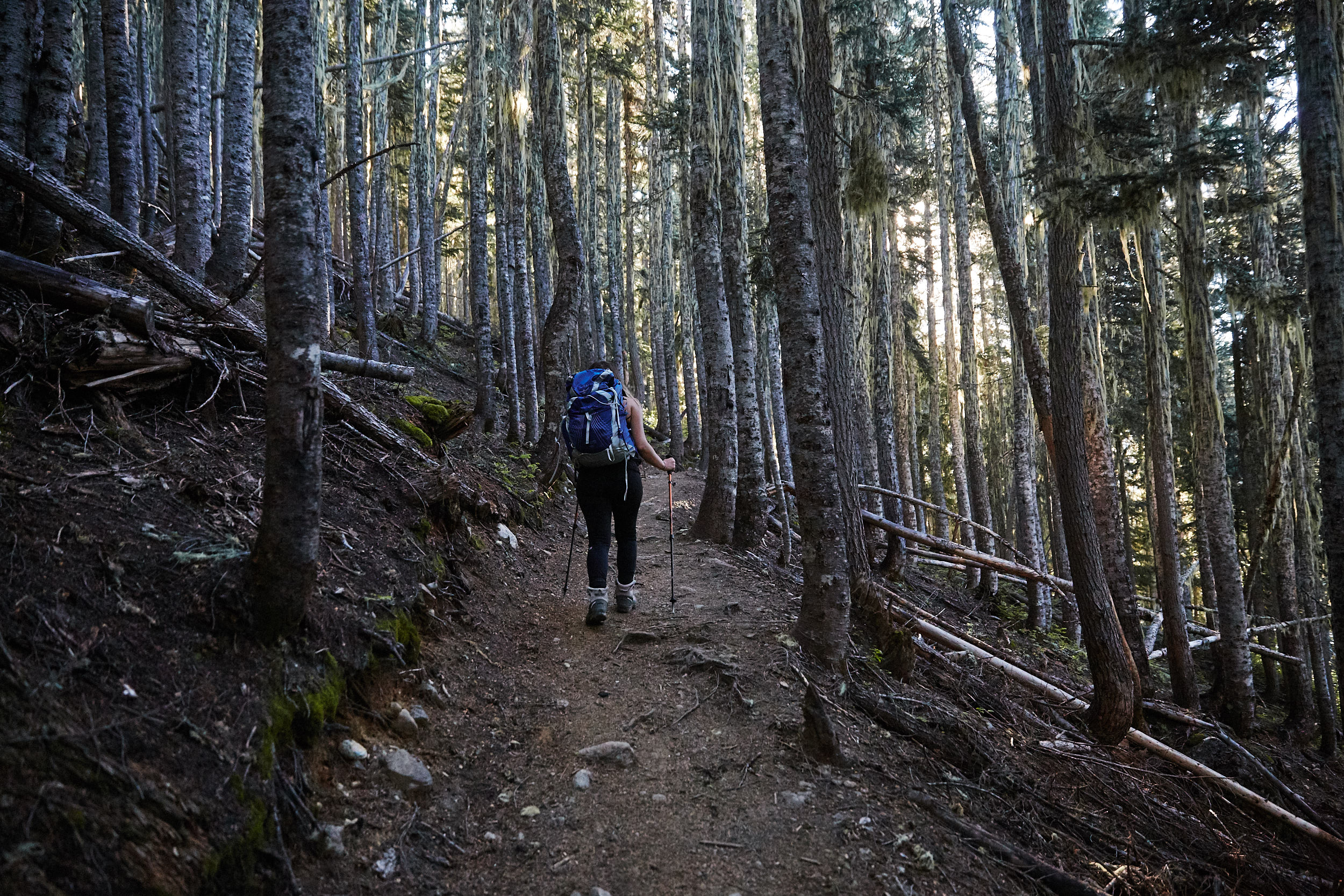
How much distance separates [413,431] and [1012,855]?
18.4ft

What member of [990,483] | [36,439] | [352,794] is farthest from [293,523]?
[990,483]

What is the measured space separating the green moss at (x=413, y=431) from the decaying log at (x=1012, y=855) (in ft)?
16.5

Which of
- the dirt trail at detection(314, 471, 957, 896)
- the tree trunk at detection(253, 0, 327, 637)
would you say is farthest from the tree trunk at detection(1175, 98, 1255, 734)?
the tree trunk at detection(253, 0, 327, 637)

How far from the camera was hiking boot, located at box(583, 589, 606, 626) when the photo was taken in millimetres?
5219

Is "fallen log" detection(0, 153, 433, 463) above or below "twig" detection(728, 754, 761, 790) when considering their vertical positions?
above

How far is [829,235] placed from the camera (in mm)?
5508

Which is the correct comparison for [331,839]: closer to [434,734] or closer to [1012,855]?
[434,734]

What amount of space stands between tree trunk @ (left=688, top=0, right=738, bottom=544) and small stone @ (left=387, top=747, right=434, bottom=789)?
529cm

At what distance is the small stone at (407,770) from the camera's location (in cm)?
300

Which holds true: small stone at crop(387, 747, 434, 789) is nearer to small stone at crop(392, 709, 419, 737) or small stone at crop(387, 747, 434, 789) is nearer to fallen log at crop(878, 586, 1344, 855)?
small stone at crop(392, 709, 419, 737)

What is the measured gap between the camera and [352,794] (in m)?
2.79

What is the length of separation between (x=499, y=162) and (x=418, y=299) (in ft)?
42.5

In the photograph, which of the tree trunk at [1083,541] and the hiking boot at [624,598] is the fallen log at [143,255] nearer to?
the hiking boot at [624,598]

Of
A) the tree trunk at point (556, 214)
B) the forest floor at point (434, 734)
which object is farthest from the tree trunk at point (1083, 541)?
the tree trunk at point (556, 214)
